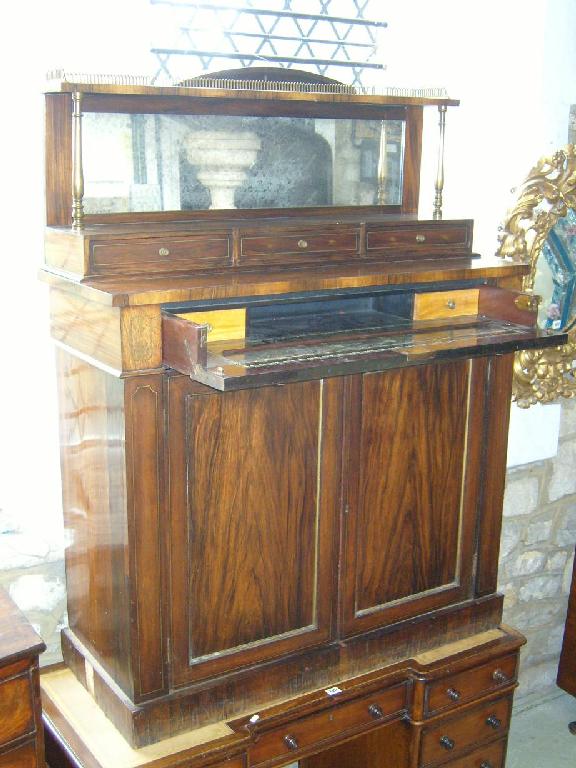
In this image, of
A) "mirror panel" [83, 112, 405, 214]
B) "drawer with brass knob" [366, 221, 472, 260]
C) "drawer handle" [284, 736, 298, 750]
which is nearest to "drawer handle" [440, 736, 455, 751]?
"drawer handle" [284, 736, 298, 750]

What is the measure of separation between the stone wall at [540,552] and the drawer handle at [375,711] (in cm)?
130

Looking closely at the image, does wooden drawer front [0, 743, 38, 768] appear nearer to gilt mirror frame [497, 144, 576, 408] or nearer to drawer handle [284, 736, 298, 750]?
drawer handle [284, 736, 298, 750]

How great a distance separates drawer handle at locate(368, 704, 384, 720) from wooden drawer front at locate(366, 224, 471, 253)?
1402 mm

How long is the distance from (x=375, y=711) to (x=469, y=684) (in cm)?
38

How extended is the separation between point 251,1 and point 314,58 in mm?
309

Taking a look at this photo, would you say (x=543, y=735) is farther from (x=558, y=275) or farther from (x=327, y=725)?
(x=558, y=275)

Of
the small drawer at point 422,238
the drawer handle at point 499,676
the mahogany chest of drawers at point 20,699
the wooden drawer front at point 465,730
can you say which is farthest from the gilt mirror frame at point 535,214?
the mahogany chest of drawers at point 20,699

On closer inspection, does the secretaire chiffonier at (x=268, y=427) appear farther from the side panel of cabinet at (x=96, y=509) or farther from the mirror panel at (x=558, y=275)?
the mirror panel at (x=558, y=275)

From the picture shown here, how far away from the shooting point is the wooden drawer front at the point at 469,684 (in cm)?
283

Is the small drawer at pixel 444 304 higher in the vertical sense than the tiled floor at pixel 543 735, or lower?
higher

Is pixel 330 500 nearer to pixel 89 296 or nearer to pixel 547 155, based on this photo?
pixel 89 296

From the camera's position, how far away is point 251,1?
3.06 meters

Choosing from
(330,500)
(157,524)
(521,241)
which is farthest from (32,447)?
(521,241)

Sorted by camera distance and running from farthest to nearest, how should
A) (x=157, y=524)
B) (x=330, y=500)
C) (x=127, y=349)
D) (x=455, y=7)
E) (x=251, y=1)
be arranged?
1. (x=455, y=7)
2. (x=251, y=1)
3. (x=330, y=500)
4. (x=157, y=524)
5. (x=127, y=349)
